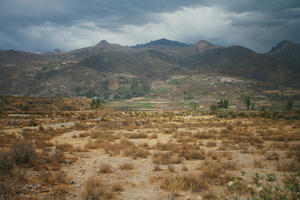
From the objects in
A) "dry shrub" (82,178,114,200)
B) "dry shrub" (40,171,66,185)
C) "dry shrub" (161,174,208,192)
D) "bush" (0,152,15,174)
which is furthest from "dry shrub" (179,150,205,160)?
"bush" (0,152,15,174)

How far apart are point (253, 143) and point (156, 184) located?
36.3ft

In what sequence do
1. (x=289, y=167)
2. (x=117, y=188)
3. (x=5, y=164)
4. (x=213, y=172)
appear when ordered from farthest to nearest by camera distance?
1. (x=289, y=167)
2. (x=5, y=164)
3. (x=213, y=172)
4. (x=117, y=188)

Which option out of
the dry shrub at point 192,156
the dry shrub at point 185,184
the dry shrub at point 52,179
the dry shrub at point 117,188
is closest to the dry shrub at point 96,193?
the dry shrub at point 117,188

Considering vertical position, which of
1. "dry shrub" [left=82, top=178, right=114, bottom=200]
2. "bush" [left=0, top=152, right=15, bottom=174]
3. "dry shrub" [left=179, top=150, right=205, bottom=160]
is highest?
"bush" [left=0, top=152, right=15, bottom=174]

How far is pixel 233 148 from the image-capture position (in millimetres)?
13508

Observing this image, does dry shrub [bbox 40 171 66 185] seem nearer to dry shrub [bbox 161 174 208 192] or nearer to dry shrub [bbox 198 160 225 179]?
dry shrub [bbox 161 174 208 192]

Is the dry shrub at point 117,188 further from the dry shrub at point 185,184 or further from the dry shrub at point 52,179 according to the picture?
the dry shrub at point 52,179

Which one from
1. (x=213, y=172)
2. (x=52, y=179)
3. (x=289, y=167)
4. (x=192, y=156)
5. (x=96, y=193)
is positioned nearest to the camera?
(x=96, y=193)

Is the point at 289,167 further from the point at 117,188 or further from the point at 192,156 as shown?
the point at 117,188

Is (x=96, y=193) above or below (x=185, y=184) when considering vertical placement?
above

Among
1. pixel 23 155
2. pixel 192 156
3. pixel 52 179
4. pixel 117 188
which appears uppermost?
pixel 23 155

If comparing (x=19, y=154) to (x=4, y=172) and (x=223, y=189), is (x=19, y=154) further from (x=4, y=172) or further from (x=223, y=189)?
(x=223, y=189)

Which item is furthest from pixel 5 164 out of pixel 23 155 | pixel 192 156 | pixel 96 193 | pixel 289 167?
pixel 289 167

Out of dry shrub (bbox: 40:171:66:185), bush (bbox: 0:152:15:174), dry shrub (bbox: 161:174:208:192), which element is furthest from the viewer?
bush (bbox: 0:152:15:174)
